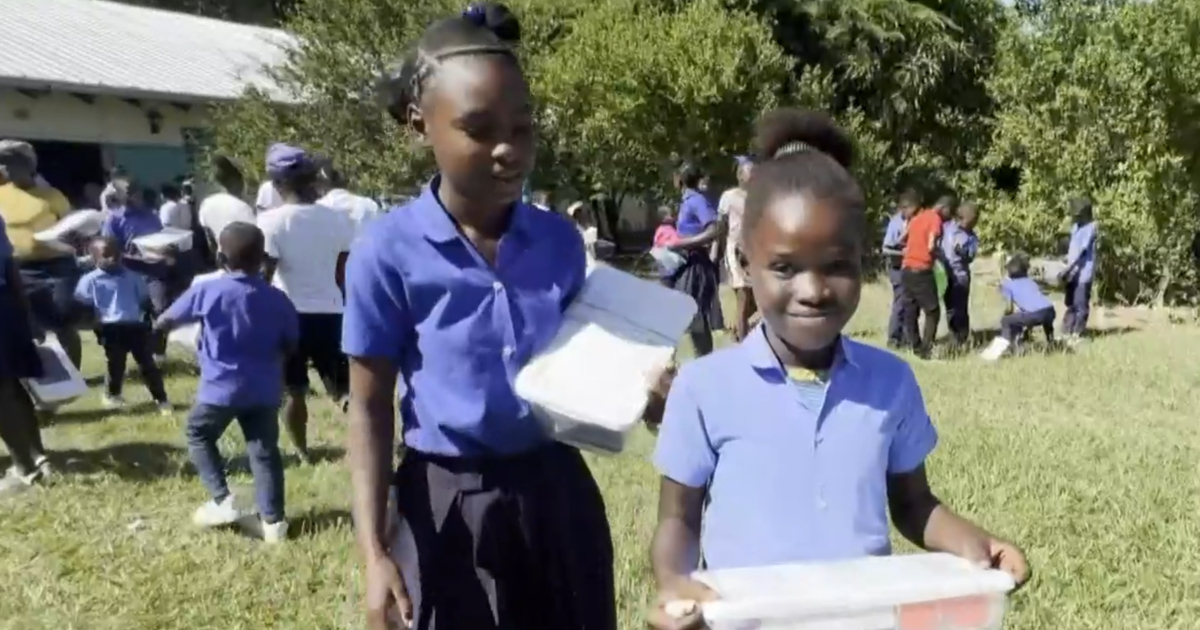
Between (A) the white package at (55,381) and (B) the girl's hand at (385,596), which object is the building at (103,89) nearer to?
(A) the white package at (55,381)

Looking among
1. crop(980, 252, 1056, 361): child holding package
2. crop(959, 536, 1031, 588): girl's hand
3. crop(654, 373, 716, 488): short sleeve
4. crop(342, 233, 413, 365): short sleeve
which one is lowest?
crop(980, 252, 1056, 361): child holding package

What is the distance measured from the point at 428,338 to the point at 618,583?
2022 mm

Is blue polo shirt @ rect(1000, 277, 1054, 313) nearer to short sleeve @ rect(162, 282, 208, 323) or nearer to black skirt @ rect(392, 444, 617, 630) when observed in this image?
short sleeve @ rect(162, 282, 208, 323)

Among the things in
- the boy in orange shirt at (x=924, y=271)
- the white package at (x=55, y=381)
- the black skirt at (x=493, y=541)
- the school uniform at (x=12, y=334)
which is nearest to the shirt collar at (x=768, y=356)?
the black skirt at (x=493, y=541)

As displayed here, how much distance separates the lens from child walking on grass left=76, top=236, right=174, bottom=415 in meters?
6.97

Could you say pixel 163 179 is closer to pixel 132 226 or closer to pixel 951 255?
pixel 132 226

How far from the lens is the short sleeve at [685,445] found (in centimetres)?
179

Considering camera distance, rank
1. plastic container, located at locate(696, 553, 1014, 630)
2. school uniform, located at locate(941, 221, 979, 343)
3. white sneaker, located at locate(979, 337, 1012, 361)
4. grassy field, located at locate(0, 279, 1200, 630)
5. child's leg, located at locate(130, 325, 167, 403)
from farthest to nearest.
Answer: school uniform, located at locate(941, 221, 979, 343) → white sneaker, located at locate(979, 337, 1012, 361) → child's leg, located at locate(130, 325, 167, 403) → grassy field, located at locate(0, 279, 1200, 630) → plastic container, located at locate(696, 553, 1014, 630)

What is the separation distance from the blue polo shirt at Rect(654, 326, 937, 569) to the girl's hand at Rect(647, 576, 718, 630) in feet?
0.85

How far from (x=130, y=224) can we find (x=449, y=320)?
7862mm

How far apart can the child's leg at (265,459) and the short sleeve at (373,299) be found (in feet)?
8.98

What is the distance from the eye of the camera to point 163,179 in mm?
17219

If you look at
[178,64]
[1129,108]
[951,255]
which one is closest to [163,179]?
[178,64]

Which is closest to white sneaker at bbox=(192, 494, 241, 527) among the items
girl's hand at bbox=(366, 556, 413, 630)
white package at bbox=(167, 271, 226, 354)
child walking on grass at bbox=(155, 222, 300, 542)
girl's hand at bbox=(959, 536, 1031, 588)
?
child walking on grass at bbox=(155, 222, 300, 542)
